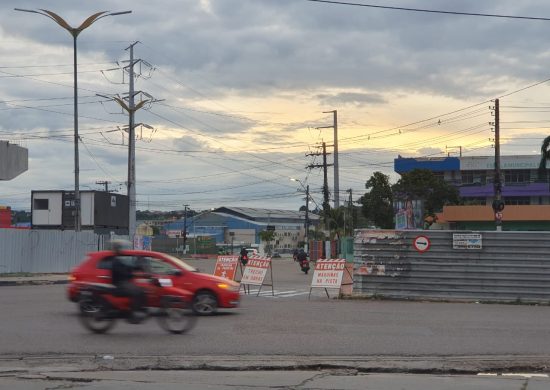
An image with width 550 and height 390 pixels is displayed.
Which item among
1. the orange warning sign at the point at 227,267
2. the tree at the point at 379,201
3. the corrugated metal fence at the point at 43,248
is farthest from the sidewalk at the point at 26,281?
the tree at the point at 379,201

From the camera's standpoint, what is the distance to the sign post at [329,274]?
76.8ft

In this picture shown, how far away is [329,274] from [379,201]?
49960mm

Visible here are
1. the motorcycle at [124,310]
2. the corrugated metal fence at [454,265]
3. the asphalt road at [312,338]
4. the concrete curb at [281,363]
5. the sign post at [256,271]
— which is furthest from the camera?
the sign post at [256,271]

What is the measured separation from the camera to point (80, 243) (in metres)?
43.1

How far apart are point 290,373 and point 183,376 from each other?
57.9 inches

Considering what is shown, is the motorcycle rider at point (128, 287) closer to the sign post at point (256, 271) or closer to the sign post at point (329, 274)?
the sign post at point (329, 274)

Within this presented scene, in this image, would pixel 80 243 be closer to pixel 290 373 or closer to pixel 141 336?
pixel 141 336

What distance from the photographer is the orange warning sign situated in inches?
1073

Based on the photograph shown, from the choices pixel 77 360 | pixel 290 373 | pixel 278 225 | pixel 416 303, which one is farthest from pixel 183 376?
pixel 278 225

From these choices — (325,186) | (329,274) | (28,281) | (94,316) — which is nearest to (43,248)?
(28,281)

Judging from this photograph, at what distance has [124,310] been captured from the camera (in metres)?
13.9

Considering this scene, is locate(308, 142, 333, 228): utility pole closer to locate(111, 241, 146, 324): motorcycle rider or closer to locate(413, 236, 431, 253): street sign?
locate(413, 236, 431, 253): street sign

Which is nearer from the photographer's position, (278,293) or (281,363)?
(281,363)

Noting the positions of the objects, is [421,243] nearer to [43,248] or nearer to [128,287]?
[128,287]
